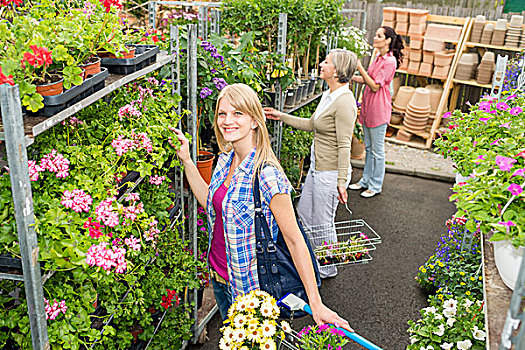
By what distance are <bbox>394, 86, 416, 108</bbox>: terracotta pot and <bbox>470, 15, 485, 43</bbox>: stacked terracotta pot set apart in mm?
1041

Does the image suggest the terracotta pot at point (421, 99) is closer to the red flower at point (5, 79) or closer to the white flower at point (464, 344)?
the white flower at point (464, 344)

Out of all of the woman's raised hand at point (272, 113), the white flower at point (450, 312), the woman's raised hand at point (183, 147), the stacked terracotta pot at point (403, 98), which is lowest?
the stacked terracotta pot at point (403, 98)

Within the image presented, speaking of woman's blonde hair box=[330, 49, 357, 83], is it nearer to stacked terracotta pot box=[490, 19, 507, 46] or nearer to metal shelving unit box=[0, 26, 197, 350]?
metal shelving unit box=[0, 26, 197, 350]

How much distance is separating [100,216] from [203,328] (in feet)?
5.53

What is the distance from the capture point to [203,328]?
10.4ft

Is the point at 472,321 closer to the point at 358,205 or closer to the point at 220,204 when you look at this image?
the point at 220,204

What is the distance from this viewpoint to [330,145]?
3703mm

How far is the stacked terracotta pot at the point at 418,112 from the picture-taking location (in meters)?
6.88

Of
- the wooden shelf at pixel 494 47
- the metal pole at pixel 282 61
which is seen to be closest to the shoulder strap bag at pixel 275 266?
the metal pole at pixel 282 61

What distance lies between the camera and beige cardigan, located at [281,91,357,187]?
3.58 metres

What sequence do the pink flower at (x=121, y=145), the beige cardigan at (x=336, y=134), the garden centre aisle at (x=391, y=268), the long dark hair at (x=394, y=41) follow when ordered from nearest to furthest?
the pink flower at (x=121, y=145) < the garden centre aisle at (x=391, y=268) < the beige cardigan at (x=336, y=134) < the long dark hair at (x=394, y=41)

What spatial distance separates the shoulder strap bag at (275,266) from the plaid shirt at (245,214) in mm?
26

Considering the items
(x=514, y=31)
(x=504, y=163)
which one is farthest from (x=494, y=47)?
(x=504, y=163)

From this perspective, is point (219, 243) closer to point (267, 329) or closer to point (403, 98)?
point (267, 329)
